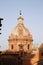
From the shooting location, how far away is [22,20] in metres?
45.5

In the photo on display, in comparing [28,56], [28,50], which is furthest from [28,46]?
[28,56]

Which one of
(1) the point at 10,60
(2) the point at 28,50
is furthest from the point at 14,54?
(2) the point at 28,50

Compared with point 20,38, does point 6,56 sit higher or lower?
lower

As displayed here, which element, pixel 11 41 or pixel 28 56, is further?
pixel 11 41

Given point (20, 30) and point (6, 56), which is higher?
point (20, 30)

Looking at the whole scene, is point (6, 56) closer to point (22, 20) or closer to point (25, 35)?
point (25, 35)

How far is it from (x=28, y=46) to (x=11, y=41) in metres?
3.20

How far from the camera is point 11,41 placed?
144 ft

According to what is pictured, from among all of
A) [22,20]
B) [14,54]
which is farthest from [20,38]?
[14,54]

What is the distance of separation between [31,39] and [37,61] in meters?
8.81

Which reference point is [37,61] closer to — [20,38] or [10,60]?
[10,60]

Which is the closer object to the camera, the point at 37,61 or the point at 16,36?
the point at 37,61

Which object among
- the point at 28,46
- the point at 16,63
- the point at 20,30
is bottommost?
the point at 16,63

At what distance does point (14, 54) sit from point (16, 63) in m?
1.72
